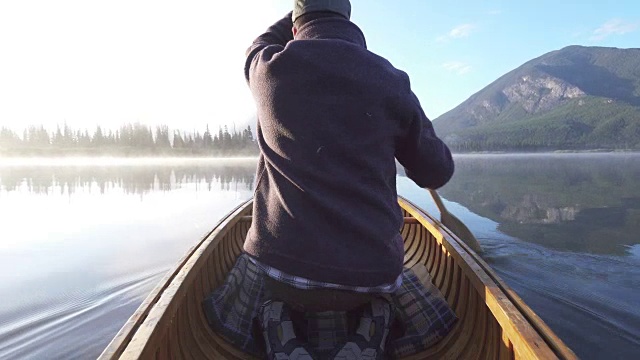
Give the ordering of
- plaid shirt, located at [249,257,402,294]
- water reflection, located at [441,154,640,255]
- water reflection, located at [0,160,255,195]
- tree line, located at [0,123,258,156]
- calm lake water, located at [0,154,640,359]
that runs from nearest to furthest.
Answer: plaid shirt, located at [249,257,402,294], calm lake water, located at [0,154,640,359], water reflection, located at [441,154,640,255], water reflection, located at [0,160,255,195], tree line, located at [0,123,258,156]

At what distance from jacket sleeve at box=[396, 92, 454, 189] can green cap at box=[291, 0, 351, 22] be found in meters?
0.56

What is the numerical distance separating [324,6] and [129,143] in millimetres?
127222

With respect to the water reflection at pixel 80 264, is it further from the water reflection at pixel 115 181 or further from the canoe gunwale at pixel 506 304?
the water reflection at pixel 115 181

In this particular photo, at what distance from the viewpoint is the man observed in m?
2.01

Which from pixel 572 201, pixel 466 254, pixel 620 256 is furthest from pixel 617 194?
pixel 466 254

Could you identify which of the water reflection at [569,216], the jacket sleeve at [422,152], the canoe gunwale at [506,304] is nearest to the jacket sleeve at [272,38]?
the jacket sleeve at [422,152]

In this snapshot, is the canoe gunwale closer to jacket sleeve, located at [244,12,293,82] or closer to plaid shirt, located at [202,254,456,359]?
plaid shirt, located at [202,254,456,359]

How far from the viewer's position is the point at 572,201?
18656 mm

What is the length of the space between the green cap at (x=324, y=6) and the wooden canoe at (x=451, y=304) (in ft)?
5.76

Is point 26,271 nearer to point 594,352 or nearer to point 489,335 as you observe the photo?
point 489,335

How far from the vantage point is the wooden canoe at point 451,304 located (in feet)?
6.61

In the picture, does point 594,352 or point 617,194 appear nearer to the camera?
point 594,352

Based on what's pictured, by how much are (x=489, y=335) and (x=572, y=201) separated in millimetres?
18736

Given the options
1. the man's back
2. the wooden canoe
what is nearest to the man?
the man's back
